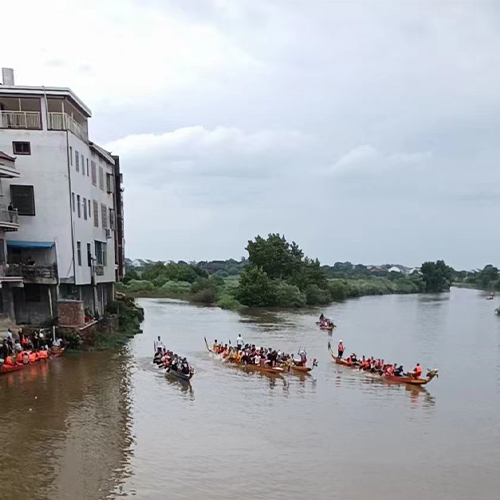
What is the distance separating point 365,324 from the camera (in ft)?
183

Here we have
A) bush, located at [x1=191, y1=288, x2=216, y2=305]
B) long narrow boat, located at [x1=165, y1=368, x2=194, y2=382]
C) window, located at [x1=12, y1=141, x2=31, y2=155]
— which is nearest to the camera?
long narrow boat, located at [x1=165, y1=368, x2=194, y2=382]

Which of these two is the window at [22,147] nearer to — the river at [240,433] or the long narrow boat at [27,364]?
the long narrow boat at [27,364]

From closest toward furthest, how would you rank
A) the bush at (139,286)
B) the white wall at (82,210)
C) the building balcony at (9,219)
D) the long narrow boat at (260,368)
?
the building balcony at (9,219) → the long narrow boat at (260,368) → the white wall at (82,210) → the bush at (139,286)

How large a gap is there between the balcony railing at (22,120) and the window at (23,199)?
318 cm

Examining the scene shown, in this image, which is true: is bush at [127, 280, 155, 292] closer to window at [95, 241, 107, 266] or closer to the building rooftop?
window at [95, 241, 107, 266]

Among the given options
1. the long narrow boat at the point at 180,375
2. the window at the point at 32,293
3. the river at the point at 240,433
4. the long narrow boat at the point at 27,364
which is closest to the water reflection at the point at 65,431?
the river at the point at 240,433

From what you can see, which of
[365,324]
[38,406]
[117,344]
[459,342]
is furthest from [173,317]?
[38,406]

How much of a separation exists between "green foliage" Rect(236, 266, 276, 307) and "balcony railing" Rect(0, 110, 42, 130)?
4572 cm

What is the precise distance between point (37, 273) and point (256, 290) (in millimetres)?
45186

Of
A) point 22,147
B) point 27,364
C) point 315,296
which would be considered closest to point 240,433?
point 27,364

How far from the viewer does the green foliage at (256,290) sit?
7312 centimetres

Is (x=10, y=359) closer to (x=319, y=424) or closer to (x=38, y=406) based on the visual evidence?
(x=38, y=406)

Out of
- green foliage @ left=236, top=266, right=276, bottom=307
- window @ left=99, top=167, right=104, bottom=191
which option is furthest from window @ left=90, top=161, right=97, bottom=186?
green foliage @ left=236, top=266, right=276, bottom=307

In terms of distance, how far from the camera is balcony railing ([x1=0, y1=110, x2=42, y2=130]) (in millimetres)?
30125
